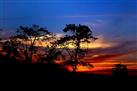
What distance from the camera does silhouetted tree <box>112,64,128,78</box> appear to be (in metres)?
34.1

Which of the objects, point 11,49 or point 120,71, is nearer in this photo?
point 120,71

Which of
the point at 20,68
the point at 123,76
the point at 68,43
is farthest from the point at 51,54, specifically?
the point at 20,68

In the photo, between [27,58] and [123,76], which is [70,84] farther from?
[27,58]

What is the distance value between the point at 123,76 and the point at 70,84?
11753 millimetres

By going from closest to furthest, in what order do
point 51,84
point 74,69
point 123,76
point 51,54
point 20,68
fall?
point 51,84, point 20,68, point 123,76, point 74,69, point 51,54

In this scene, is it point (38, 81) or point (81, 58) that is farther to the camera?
point (81, 58)

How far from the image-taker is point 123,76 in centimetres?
3409

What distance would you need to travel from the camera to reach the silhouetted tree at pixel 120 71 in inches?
1342

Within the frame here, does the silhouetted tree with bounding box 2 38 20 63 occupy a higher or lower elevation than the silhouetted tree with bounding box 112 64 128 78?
higher

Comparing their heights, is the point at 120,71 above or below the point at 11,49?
below

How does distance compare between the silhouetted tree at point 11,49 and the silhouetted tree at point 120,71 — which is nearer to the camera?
the silhouetted tree at point 120,71

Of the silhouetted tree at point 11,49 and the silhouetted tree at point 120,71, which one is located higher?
the silhouetted tree at point 11,49

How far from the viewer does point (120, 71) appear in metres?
33.8

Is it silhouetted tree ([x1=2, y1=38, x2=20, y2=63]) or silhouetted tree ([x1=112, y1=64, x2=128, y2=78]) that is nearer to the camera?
silhouetted tree ([x1=112, y1=64, x2=128, y2=78])
